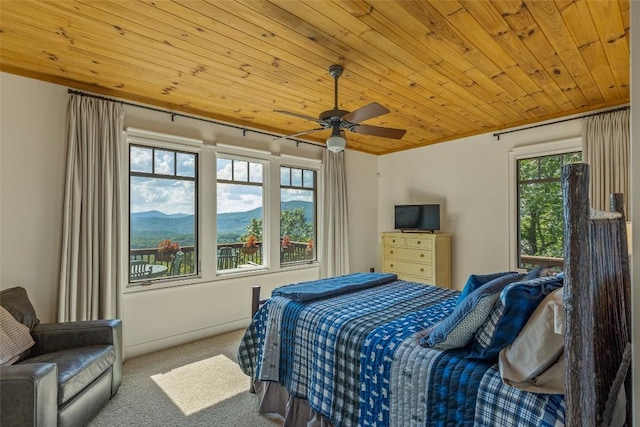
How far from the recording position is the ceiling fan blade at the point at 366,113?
7.83 feet

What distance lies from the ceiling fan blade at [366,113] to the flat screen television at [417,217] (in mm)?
2749

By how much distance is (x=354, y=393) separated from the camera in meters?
1.74

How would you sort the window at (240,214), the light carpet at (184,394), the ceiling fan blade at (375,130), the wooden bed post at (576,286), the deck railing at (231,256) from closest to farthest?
the wooden bed post at (576,286), the light carpet at (184,394), the ceiling fan blade at (375,130), the deck railing at (231,256), the window at (240,214)

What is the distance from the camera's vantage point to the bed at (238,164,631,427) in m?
1.02

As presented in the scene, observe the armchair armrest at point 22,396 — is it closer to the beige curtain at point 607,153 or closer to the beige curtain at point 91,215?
the beige curtain at point 91,215

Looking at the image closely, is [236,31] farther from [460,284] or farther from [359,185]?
[460,284]

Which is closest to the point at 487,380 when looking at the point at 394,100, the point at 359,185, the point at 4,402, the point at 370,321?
the point at 370,321

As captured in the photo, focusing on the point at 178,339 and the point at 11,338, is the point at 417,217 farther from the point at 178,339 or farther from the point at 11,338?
the point at 11,338

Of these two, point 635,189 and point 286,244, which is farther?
point 286,244

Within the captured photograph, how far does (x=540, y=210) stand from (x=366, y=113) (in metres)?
3.11

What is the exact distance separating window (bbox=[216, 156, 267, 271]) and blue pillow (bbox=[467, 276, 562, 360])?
341 cm

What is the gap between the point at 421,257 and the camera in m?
4.73

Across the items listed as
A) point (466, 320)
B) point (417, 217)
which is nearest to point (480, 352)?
point (466, 320)

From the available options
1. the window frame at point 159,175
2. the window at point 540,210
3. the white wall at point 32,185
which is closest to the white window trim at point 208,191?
the window frame at point 159,175
